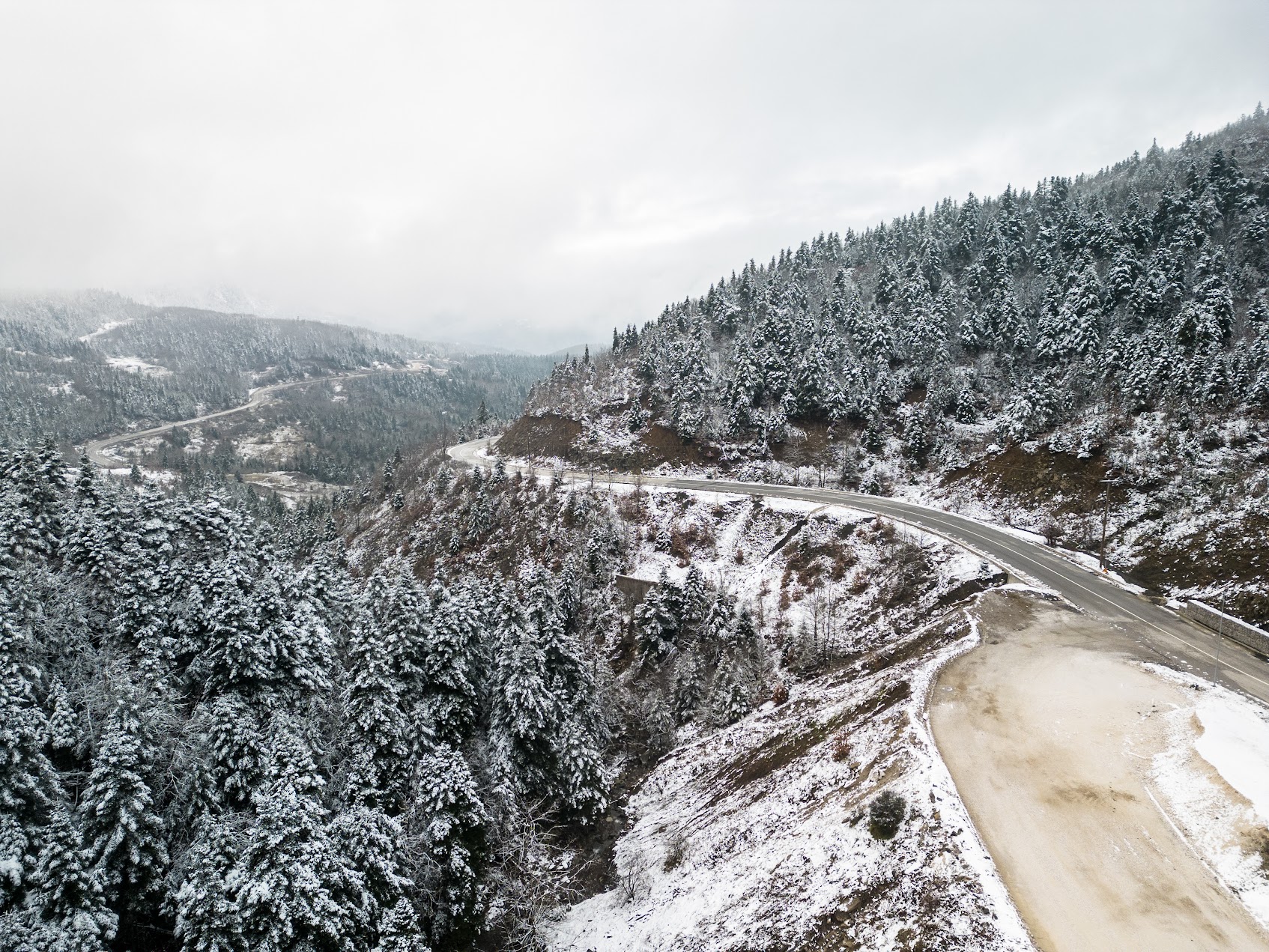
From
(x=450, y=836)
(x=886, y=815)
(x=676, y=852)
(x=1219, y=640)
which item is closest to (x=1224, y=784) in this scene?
(x=886, y=815)

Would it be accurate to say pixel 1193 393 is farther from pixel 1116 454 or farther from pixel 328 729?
pixel 328 729

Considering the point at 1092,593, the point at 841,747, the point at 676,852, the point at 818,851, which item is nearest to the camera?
the point at 818,851

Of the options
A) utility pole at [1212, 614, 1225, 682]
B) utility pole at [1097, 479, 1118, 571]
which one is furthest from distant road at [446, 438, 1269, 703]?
utility pole at [1097, 479, 1118, 571]

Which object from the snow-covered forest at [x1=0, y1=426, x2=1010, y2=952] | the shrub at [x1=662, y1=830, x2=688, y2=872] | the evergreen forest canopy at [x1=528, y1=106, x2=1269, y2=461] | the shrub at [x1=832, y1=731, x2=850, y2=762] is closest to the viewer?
the snow-covered forest at [x1=0, y1=426, x2=1010, y2=952]

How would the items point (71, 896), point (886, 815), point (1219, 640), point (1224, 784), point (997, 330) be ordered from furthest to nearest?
point (997, 330) < point (1219, 640) < point (886, 815) < point (1224, 784) < point (71, 896)

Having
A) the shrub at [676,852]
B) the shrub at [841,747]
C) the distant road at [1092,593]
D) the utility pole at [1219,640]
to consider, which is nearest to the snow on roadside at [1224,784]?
the utility pole at [1219,640]

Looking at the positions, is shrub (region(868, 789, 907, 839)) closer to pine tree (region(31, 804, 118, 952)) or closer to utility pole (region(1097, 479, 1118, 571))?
pine tree (region(31, 804, 118, 952))

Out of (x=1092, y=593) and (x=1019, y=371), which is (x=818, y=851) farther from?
(x=1019, y=371)
